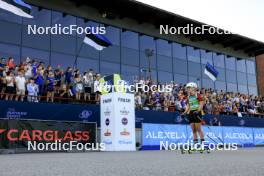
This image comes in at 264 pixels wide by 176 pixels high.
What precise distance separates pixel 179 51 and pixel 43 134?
65.6 feet

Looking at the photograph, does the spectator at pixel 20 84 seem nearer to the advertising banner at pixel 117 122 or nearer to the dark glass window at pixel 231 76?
the advertising banner at pixel 117 122

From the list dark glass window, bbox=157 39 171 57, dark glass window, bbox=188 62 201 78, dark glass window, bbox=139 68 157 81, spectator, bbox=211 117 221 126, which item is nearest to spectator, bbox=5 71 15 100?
spectator, bbox=211 117 221 126

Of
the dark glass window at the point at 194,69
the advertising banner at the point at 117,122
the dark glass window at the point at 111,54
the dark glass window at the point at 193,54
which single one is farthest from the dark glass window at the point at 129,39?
the advertising banner at the point at 117,122

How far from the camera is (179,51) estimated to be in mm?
32375

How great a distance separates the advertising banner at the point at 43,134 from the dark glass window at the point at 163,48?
15.4 m

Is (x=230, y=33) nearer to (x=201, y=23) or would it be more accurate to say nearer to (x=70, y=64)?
(x=201, y=23)

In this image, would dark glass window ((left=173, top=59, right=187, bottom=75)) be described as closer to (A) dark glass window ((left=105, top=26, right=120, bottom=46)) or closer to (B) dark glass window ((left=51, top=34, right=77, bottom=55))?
(A) dark glass window ((left=105, top=26, right=120, bottom=46))

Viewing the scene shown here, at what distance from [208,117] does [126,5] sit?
10.4m

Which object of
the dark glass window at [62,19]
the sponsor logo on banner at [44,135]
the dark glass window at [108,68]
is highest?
the dark glass window at [62,19]

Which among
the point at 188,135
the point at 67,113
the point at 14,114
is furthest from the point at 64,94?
the point at 188,135

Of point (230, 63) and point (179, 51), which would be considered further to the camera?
point (230, 63)

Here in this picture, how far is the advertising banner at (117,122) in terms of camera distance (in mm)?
15898

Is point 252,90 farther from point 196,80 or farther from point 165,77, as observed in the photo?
point 165,77

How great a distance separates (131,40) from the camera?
94.2 feet
